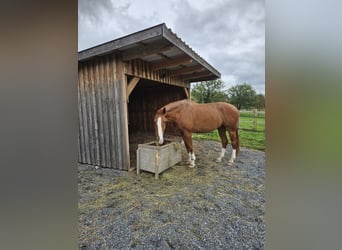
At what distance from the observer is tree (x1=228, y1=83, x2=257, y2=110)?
4.11m

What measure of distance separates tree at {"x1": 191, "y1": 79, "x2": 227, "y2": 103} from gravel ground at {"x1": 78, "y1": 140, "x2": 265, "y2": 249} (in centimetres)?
278

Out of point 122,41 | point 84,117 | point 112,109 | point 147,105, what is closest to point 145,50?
point 122,41

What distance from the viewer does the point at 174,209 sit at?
188 cm

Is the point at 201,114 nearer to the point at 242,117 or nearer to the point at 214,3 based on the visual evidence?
the point at 242,117

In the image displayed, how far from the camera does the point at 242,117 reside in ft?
13.8

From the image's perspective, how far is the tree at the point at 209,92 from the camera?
208 inches
